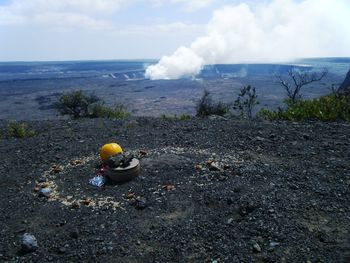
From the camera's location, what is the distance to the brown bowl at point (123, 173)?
29.9ft

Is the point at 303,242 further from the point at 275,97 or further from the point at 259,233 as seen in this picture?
the point at 275,97

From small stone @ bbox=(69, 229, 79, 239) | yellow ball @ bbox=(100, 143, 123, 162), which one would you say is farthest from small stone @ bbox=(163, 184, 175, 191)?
small stone @ bbox=(69, 229, 79, 239)

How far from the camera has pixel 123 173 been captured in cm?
911

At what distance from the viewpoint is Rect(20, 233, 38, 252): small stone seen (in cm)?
680

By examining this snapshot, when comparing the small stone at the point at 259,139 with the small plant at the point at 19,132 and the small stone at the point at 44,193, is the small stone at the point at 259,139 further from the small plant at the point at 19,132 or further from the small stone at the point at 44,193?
the small plant at the point at 19,132

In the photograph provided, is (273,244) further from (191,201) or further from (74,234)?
(74,234)

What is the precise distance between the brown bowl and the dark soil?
8.0 inches

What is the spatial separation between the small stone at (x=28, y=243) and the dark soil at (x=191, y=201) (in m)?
0.09

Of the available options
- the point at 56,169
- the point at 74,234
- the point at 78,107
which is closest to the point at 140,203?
the point at 74,234

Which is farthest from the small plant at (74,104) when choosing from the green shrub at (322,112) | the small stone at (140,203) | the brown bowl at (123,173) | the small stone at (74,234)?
the small stone at (74,234)

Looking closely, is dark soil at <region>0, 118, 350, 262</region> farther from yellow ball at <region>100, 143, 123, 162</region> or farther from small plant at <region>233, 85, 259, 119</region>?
small plant at <region>233, 85, 259, 119</region>

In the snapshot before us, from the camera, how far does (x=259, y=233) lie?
6.77 meters

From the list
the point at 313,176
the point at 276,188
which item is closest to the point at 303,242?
the point at 276,188

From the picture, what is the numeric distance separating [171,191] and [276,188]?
2.22 m
